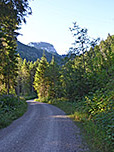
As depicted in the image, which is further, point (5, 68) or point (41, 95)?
point (41, 95)

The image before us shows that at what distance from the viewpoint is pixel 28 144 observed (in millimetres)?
5852

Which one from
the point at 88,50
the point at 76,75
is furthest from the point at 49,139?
the point at 88,50

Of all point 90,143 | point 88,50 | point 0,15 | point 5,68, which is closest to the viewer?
point 90,143

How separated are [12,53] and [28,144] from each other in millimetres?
20770

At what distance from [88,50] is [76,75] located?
11.3ft

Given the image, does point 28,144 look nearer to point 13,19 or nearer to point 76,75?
point 13,19

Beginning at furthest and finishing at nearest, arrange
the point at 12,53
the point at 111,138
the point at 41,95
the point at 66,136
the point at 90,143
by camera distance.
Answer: the point at 41,95, the point at 12,53, the point at 66,136, the point at 90,143, the point at 111,138

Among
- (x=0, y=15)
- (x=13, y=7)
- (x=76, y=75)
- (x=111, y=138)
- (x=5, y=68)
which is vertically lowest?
(x=111, y=138)

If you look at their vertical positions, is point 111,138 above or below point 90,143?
above

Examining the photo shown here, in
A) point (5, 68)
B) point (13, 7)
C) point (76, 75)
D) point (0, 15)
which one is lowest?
point (76, 75)

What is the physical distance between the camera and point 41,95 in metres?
41.2

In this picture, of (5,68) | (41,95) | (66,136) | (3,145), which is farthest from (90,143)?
(41,95)

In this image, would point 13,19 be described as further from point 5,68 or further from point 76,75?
point 5,68

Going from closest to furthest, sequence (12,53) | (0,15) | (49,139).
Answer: (49,139) < (0,15) < (12,53)
